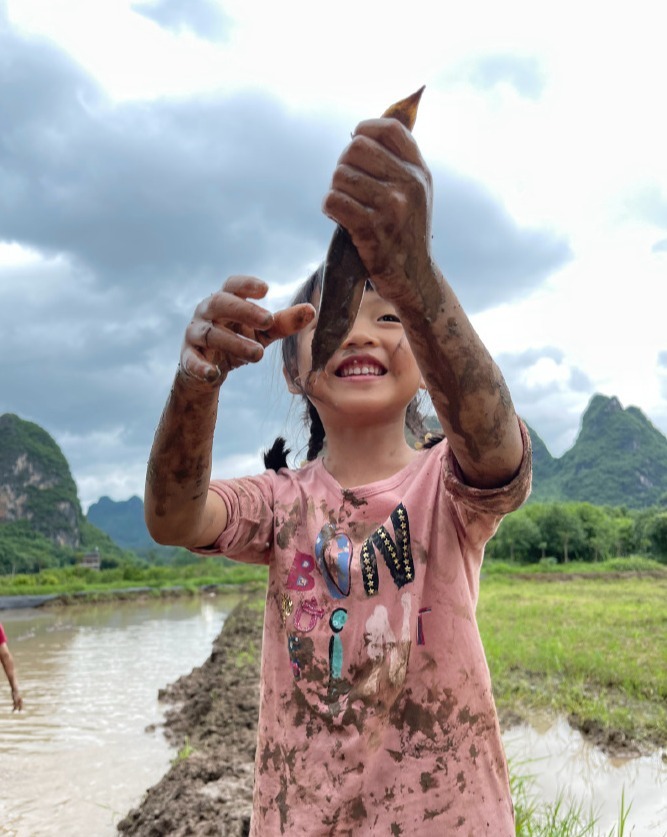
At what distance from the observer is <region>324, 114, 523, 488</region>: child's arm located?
31.3 inches

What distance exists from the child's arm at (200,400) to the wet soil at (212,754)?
238 centimetres

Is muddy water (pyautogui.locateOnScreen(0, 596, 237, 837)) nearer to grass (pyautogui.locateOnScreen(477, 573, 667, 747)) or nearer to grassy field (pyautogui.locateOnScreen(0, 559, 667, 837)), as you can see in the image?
grassy field (pyautogui.locateOnScreen(0, 559, 667, 837))

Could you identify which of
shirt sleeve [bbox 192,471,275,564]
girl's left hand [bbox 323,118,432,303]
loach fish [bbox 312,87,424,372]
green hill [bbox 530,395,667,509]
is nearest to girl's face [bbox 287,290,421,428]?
shirt sleeve [bbox 192,471,275,564]

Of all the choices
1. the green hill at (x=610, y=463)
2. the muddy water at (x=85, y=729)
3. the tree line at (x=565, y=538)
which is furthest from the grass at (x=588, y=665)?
the green hill at (x=610, y=463)

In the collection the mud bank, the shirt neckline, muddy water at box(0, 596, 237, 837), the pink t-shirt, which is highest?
the shirt neckline

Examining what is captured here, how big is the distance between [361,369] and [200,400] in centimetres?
41

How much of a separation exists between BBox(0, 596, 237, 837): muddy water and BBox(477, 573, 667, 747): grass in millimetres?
2936

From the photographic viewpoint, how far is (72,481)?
80125 mm

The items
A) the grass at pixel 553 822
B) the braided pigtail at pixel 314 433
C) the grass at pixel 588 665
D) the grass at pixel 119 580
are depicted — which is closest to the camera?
the braided pigtail at pixel 314 433

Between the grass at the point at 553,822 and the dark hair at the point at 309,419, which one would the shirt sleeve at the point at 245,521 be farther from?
the grass at the point at 553,822

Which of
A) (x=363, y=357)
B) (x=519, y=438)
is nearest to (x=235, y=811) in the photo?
(x=363, y=357)

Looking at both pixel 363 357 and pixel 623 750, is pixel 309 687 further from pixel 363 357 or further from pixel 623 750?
pixel 623 750

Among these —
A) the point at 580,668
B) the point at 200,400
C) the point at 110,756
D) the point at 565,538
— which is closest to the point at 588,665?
the point at 580,668

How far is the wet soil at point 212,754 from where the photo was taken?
3304 millimetres
